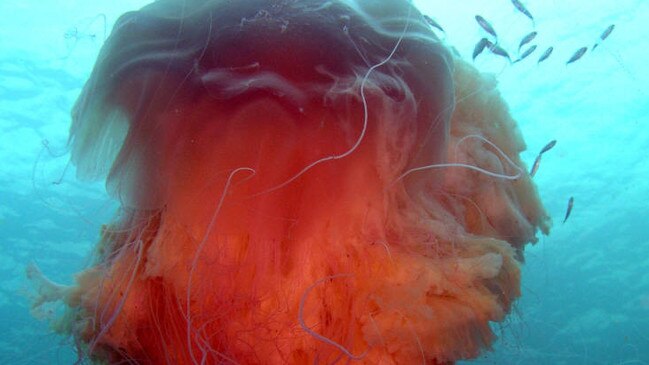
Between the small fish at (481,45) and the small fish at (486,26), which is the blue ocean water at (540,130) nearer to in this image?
the small fish at (486,26)

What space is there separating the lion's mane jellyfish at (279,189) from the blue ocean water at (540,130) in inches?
56.6

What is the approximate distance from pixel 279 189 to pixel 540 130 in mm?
16292

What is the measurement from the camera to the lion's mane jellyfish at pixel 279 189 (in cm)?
210

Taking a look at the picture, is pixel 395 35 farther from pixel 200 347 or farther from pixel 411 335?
pixel 200 347

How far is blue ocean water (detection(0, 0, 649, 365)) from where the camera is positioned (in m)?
12.2

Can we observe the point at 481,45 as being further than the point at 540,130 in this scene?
No

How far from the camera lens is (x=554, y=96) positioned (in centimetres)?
1480

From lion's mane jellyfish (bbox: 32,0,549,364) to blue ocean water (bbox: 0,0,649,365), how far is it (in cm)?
144

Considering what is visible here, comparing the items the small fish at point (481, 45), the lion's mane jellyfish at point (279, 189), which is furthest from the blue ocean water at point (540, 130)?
the small fish at point (481, 45)

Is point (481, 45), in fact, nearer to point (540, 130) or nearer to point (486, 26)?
point (486, 26)

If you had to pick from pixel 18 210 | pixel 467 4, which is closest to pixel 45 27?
pixel 18 210

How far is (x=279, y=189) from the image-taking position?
84.2 inches

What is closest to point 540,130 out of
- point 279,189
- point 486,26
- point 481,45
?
point 486,26

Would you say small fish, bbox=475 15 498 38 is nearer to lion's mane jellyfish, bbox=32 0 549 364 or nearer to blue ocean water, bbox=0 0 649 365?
blue ocean water, bbox=0 0 649 365
